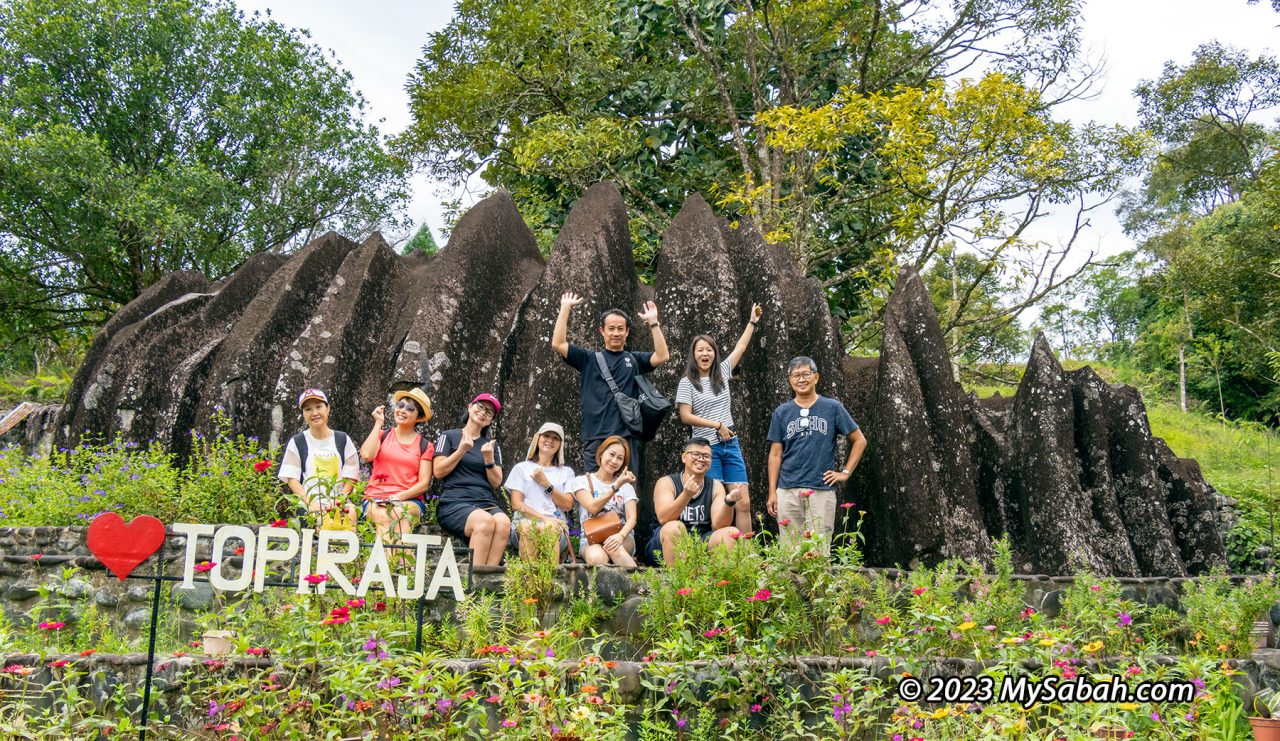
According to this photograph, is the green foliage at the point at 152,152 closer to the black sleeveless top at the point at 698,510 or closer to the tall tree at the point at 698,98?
the tall tree at the point at 698,98

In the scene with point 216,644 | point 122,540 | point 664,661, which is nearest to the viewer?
point 122,540

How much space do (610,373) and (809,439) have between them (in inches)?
55.2

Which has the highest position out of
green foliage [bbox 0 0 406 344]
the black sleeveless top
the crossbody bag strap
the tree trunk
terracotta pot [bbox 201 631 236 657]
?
green foliage [bbox 0 0 406 344]

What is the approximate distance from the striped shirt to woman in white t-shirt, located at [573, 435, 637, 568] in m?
0.64

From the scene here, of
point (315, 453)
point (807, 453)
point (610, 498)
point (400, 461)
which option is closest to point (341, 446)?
point (315, 453)

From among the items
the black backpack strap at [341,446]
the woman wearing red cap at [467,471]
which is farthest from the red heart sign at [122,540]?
the black backpack strap at [341,446]

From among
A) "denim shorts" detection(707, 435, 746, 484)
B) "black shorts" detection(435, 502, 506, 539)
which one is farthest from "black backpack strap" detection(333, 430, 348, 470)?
"denim shorts" detection(707, 435, 746, 484)

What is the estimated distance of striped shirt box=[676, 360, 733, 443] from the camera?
6.97 m

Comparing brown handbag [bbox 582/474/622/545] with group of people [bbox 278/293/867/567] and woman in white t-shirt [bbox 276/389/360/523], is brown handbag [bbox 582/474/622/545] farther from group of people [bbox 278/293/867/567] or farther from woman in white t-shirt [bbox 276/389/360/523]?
woman in white t-shirt [bbox 276/389/360/523]

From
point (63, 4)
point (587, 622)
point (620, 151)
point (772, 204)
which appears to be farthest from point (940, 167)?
point (63, 4)

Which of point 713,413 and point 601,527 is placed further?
point 713,413

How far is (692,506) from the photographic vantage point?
6633 millimetres

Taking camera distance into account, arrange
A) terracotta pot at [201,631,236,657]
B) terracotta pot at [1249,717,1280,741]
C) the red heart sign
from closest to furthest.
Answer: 1. terracotta pot at [1249,717,1280,741]
2. the red heart sign
3. terracotta pot at [201,631,236,657]

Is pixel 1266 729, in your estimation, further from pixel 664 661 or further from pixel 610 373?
pixel 610 373
